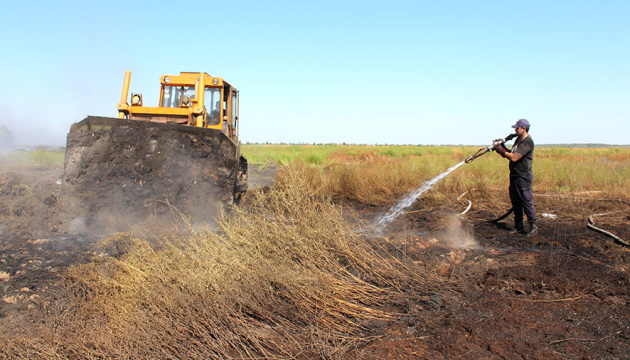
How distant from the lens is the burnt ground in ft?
10.6

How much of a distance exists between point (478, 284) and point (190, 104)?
24.3 feet

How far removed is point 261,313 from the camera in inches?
138

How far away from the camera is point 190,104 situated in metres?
9.49

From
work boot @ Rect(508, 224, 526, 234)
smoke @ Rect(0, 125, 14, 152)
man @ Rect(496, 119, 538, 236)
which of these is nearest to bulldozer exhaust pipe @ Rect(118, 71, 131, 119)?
man @ Rect(496, 119, 538, 236)

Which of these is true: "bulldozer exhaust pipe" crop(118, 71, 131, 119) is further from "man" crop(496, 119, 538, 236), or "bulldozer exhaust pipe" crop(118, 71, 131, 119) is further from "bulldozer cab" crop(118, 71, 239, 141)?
"man" crop(496, 119, 538, 236)

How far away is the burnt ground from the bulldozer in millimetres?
574

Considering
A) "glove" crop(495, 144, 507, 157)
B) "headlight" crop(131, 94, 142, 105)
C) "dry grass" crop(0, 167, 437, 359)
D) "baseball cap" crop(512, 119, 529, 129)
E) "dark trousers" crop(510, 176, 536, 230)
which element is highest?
"headlight" crop(131, 94, 142, 105)

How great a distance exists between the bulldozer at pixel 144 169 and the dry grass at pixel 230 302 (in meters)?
2.07

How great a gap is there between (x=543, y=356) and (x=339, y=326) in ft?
5.02

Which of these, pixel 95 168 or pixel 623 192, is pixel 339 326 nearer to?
pixel 95 168

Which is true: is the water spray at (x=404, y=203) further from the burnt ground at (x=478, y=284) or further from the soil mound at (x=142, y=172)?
the soil mound at (x=142, y=172)

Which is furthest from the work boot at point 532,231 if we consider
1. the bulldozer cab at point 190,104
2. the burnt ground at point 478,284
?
the bulldozer cab at point 190,104

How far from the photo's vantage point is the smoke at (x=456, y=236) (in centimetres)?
645

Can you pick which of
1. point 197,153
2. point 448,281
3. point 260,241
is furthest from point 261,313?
point 197,153
